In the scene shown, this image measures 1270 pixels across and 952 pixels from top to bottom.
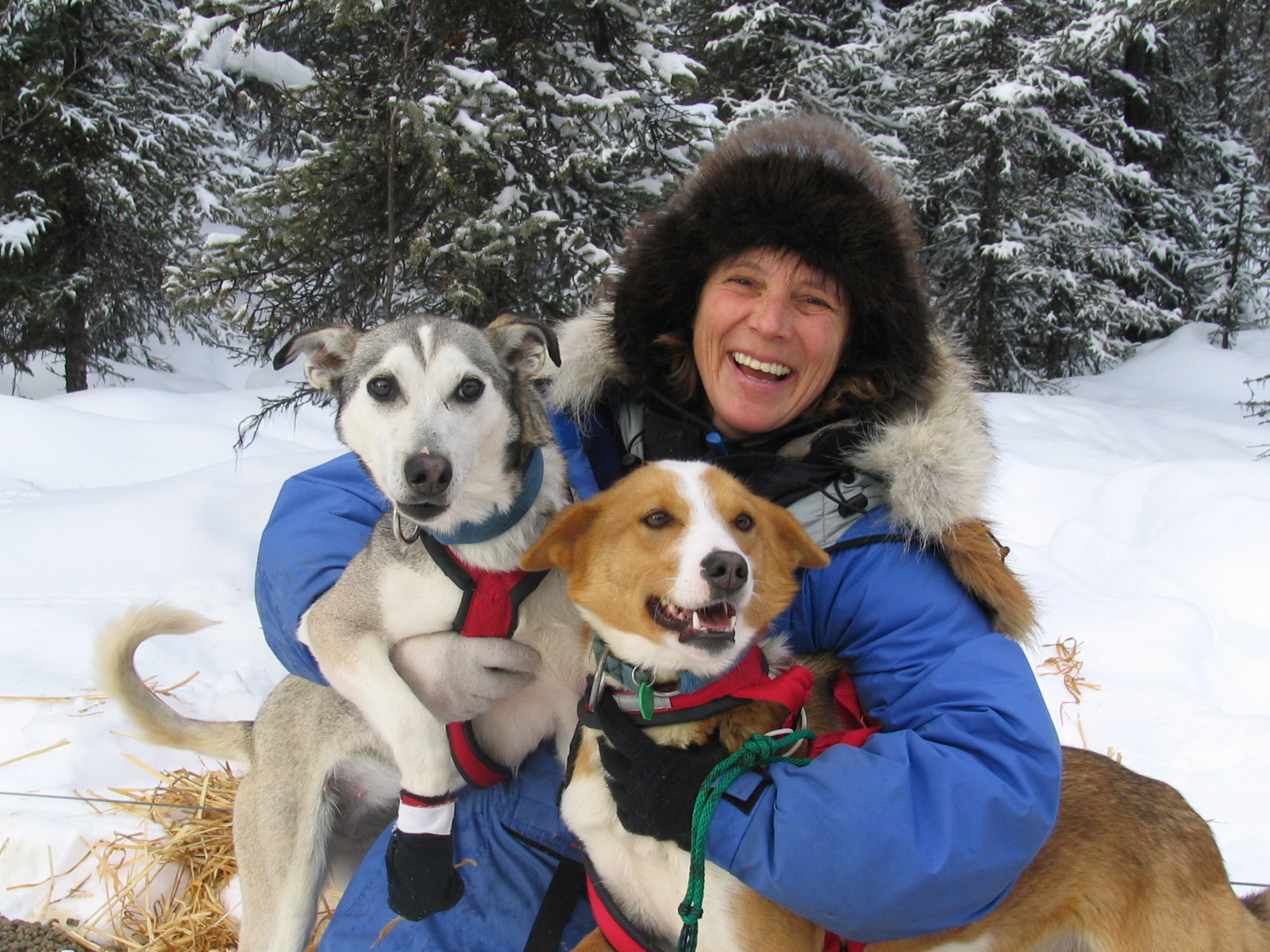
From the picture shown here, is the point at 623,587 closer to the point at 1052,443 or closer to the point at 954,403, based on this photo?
the point at 954,403

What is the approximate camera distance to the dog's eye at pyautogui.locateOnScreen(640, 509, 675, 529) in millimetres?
2171

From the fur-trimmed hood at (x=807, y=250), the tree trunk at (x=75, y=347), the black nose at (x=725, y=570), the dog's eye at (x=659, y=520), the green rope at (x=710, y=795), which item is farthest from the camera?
the tree trunk at (x=75, y=347)

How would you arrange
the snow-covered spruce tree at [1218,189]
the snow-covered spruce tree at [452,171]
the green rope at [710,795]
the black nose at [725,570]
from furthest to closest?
the snow-covered spruce tree at [1218,189], the snow-covered spruce tree at [452,171], the black nose at [725,570], the green rope at [710,795]

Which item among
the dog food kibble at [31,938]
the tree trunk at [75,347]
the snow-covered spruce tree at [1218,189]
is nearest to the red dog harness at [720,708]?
the dog food kibble at [31,938]

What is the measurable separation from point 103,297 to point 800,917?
1768cm

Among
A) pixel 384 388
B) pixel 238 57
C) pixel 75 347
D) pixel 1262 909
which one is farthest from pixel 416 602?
pixel 75 347

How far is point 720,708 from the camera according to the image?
81.0 inches

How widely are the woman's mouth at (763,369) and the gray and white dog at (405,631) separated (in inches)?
25.2

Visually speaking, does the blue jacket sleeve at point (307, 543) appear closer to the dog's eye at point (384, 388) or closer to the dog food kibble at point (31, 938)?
the dog's eye at point (384, 388)

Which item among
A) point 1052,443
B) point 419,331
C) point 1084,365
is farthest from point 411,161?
point 1084,365

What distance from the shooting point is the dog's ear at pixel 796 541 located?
2186 millimetres

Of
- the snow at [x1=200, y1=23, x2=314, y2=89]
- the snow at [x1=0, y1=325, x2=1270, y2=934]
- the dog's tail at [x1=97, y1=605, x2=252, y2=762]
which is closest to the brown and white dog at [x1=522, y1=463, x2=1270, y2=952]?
the snow at [x1=0, y1=325, x2=1270, y2=934]

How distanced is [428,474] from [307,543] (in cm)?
95

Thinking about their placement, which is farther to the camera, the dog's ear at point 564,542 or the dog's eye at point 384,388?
the dog's eye at point 384,388
